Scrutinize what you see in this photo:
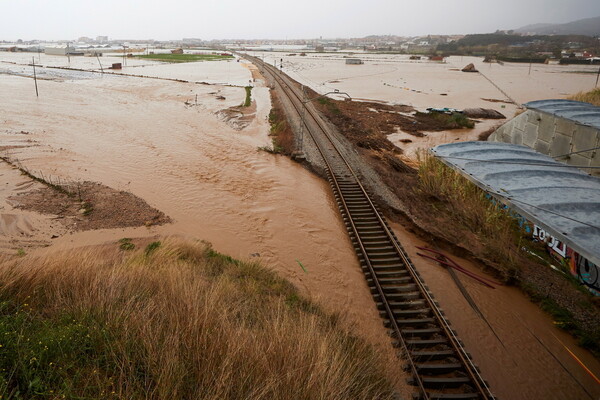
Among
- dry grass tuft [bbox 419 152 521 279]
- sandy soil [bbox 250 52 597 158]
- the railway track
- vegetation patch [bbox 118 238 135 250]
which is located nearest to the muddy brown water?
the railway track

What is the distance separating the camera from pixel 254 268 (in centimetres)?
992

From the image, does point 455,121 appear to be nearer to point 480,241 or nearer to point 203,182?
point 480,241

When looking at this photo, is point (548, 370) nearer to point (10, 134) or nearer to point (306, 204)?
point (306, 204)

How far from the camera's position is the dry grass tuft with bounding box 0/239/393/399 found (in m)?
3.98

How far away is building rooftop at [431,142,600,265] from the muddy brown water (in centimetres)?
280

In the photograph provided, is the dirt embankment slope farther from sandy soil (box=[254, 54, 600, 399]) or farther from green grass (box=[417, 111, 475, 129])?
green grass (box=[417, 111, 475, 129])

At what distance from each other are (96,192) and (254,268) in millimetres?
8590

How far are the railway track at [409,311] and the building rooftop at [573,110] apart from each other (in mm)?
8875

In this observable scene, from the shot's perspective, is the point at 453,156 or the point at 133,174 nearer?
the point at 453,156

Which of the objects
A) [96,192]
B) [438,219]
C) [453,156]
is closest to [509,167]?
[453,156]

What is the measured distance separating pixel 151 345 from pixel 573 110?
18.9m

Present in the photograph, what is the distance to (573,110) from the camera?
16000mm

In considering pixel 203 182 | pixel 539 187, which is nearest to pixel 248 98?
pixel 203 182

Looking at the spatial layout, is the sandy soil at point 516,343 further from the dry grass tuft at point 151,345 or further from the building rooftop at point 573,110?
the building rooftop at point 573,110
